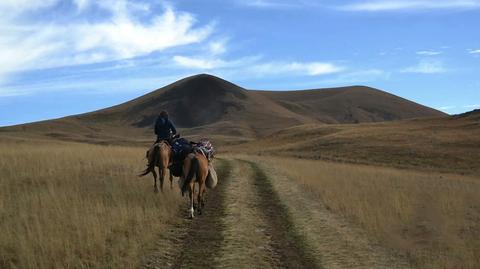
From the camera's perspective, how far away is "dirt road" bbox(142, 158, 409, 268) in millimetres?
9531

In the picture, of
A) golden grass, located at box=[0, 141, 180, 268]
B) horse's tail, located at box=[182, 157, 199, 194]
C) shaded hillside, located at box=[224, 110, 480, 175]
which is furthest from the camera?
shaded hillside, located at box=[224, 110, 480, 175]

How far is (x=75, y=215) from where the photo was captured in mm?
11109

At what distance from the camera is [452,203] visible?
19609mm

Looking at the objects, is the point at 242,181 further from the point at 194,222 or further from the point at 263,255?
the point at 263,255

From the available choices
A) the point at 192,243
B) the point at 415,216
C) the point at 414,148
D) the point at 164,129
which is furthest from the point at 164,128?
the point at 414,148

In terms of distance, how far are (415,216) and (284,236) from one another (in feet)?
20.2

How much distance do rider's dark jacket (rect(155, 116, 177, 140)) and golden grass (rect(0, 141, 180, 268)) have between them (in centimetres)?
Answer: 163

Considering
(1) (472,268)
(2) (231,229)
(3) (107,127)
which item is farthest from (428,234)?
(3) (107,127)

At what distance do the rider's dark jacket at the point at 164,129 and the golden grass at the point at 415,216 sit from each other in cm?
544

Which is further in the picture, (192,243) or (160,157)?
(160,157)

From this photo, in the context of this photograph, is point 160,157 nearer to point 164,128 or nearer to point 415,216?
point 164,128

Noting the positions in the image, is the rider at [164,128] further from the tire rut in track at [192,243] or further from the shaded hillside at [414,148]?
the shaded hillside at [414,148]

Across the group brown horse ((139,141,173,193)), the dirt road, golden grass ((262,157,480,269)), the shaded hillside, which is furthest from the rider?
the shaded hillside

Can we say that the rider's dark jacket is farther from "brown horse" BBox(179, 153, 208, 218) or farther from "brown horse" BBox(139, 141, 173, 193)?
"brown horse" BBox(179, 153, 208, 218)
